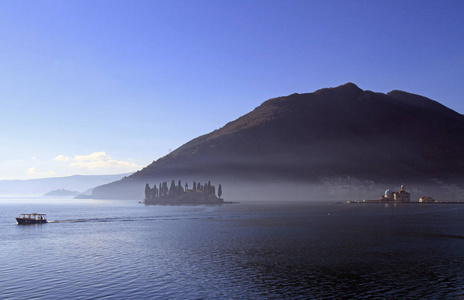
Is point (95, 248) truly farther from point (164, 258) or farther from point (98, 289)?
point (98, 289)

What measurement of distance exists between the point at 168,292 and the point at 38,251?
137 ft

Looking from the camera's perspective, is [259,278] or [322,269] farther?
[322,269]

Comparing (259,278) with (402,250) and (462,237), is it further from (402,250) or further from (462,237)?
(462,237)

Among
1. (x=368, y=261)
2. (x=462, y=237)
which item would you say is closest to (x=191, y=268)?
(x=368, y=261)

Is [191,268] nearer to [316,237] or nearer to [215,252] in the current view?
[215,252]

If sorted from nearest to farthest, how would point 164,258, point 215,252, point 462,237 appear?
point 164,258, point 215,252, point 462,237

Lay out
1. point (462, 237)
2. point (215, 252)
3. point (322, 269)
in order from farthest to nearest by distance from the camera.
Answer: point (462, 237) → point (215, 252) → point (322, 269)

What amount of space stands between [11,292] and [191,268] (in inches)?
874

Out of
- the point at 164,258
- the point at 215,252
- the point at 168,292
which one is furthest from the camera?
the point at 215,252

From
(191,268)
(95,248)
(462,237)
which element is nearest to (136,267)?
(191,268)

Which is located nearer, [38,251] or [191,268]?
[191,268]

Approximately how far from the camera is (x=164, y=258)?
63.9 m

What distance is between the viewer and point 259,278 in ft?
160

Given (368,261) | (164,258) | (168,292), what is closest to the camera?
(168,292)
